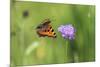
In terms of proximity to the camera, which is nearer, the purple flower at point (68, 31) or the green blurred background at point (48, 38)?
the green blurred background at point (48, 38)

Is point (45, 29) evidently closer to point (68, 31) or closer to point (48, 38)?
point (48, 38)

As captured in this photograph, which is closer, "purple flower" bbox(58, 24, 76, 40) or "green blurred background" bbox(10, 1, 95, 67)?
"green blurred background" bbox(10, 1, 95, 67)

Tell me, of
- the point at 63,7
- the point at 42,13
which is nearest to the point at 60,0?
the point at 63,7

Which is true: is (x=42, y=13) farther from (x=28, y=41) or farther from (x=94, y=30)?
(x=94, y=30)
